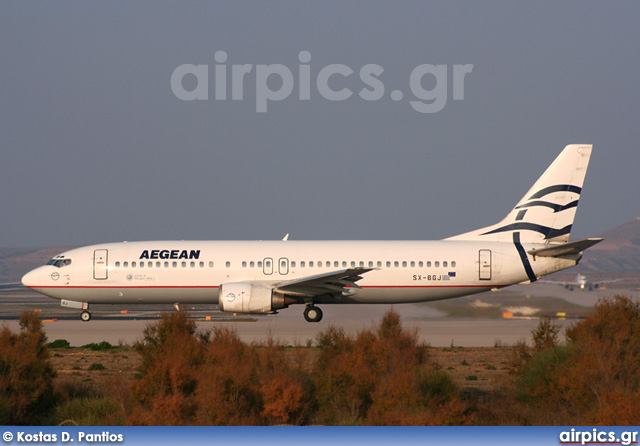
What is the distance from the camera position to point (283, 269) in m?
31.0

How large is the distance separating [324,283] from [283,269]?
185cm

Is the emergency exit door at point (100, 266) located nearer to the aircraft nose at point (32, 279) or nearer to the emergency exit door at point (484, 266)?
the aircraft nose at point (32, 279)

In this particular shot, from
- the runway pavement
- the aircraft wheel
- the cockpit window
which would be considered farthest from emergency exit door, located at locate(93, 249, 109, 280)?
the aircraft wheel

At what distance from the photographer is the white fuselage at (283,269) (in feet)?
102

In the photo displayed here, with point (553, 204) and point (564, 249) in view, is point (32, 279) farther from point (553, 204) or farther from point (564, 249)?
point (553, 204)

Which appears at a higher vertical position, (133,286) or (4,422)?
(133,286)

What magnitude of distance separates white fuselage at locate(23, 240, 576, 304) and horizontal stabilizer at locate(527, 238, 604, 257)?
0.31 meters

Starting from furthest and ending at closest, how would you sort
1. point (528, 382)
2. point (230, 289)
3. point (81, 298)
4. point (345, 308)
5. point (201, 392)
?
point (345, 308) < point (81, 298) < point (230, 289) < point (528, 382) < point (201, 392)

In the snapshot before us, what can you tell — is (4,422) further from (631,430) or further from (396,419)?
(631,430)

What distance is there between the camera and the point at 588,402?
13.5m

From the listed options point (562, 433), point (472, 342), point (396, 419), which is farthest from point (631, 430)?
point (472, 342)

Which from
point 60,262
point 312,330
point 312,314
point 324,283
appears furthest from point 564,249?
point 60,262

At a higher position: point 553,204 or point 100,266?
point 553,204

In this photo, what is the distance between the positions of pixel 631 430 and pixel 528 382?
20.8 feet
